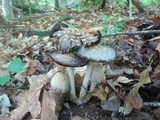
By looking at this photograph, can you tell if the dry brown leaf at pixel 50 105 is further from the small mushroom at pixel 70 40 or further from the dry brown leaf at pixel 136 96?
the dry brown leaf at pixel 136 96

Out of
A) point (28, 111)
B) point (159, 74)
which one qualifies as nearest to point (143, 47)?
point (159, 74)

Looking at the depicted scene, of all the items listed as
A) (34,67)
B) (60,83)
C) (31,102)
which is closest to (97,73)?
(60,83)

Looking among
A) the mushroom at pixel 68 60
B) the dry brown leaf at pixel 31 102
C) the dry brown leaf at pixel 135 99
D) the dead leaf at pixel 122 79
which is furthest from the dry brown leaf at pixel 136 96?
the dry brown leaf at pixel 31 102

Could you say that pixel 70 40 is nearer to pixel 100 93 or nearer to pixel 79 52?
pixel 79 52

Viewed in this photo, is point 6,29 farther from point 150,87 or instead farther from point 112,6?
point 150,87

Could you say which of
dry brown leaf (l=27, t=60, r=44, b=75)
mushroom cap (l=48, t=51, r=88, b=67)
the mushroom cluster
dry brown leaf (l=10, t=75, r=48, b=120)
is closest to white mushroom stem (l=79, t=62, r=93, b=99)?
the mushroom cluster

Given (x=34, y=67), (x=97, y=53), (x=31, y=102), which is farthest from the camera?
(x=34, y=67)
